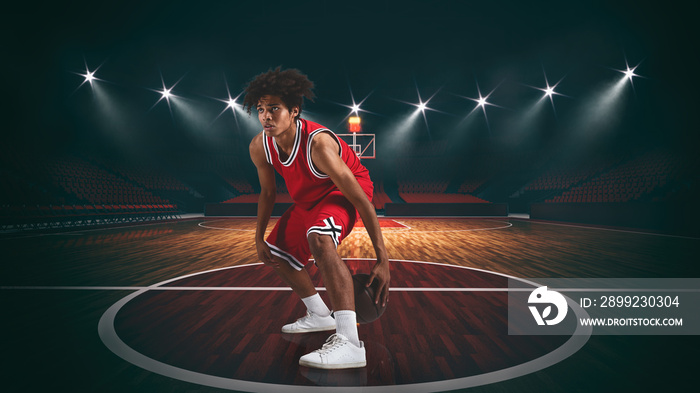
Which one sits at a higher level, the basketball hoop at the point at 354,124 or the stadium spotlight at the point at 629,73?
the stadium spotlight at the point at 629,73


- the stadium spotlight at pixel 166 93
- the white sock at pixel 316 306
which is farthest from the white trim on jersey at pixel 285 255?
the stadium spotlight at pixel 166 93

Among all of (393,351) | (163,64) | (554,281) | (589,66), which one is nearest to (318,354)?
(393,351)

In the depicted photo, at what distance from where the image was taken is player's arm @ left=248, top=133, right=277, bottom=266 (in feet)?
7.26

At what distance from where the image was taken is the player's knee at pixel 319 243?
1.80 meters

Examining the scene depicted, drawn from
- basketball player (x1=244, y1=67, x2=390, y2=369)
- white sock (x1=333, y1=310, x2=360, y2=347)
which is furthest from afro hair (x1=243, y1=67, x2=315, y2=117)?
white sock (x1=333, y1=310, x2=360, y2=347)

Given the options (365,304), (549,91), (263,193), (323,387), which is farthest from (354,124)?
(323,387)

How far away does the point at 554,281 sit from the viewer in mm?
3711

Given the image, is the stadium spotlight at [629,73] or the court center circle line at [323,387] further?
the stadium spotlight at [629,73]

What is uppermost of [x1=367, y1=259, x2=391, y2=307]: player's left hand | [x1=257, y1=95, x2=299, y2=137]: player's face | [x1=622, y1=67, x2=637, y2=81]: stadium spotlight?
[x1=622, y1=67, x2=637, y2=81]: stadium spotlight

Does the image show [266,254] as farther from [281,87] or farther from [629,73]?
[629,73]

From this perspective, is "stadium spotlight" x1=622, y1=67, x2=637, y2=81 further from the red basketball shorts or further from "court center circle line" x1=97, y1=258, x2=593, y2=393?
Result: the red basketball shorts

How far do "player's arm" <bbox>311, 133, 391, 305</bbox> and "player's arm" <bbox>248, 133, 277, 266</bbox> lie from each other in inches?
19.1

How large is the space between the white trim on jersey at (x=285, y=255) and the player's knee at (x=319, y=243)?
44 cm

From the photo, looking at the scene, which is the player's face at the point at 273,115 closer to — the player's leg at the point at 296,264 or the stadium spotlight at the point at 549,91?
the player's leg at the point at 296,264
